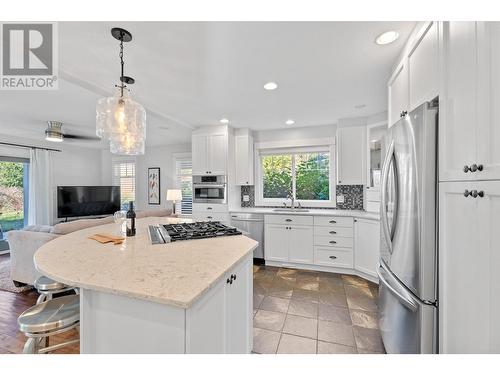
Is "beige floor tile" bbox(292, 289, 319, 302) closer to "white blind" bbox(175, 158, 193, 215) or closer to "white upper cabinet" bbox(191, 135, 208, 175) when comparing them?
"white upper cabinet" bbox(191, 135, 208, 175)

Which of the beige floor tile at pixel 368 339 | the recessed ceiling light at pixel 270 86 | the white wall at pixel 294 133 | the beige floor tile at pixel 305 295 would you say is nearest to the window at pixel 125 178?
the white wall at pixel 294 133

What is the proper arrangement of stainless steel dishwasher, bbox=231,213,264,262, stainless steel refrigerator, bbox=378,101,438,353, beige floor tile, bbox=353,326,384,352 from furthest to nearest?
stainless steel dishwasher, bbox=231,213,264,262
beige floor tile, bbox=353,326,384,352
stainless steel refrigerator, bbox=378,101,438,353

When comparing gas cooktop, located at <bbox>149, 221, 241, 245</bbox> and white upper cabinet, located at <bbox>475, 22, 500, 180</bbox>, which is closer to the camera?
white upper cabinet, located at <bbox>475, 22, 500, 180</bbox>

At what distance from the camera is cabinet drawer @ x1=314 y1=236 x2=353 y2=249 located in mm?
3252

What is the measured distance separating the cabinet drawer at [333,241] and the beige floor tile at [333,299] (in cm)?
82

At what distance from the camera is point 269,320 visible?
2.11m

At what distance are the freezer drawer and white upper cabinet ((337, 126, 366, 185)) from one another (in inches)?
80.5

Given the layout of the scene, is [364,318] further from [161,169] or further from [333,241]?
[161,169]

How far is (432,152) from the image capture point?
120 centimetres

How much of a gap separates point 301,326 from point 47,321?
187 centimetres

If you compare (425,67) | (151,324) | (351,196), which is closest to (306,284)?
(351,196)

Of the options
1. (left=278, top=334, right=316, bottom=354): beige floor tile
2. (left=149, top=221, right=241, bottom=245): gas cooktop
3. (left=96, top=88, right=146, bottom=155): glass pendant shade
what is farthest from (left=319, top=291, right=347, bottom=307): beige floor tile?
(left=96, top=88, right=146, bottom=155): glass pendant shade

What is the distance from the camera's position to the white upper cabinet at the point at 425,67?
1.22 meters

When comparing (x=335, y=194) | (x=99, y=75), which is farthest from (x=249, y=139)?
(x=99, y=75)
